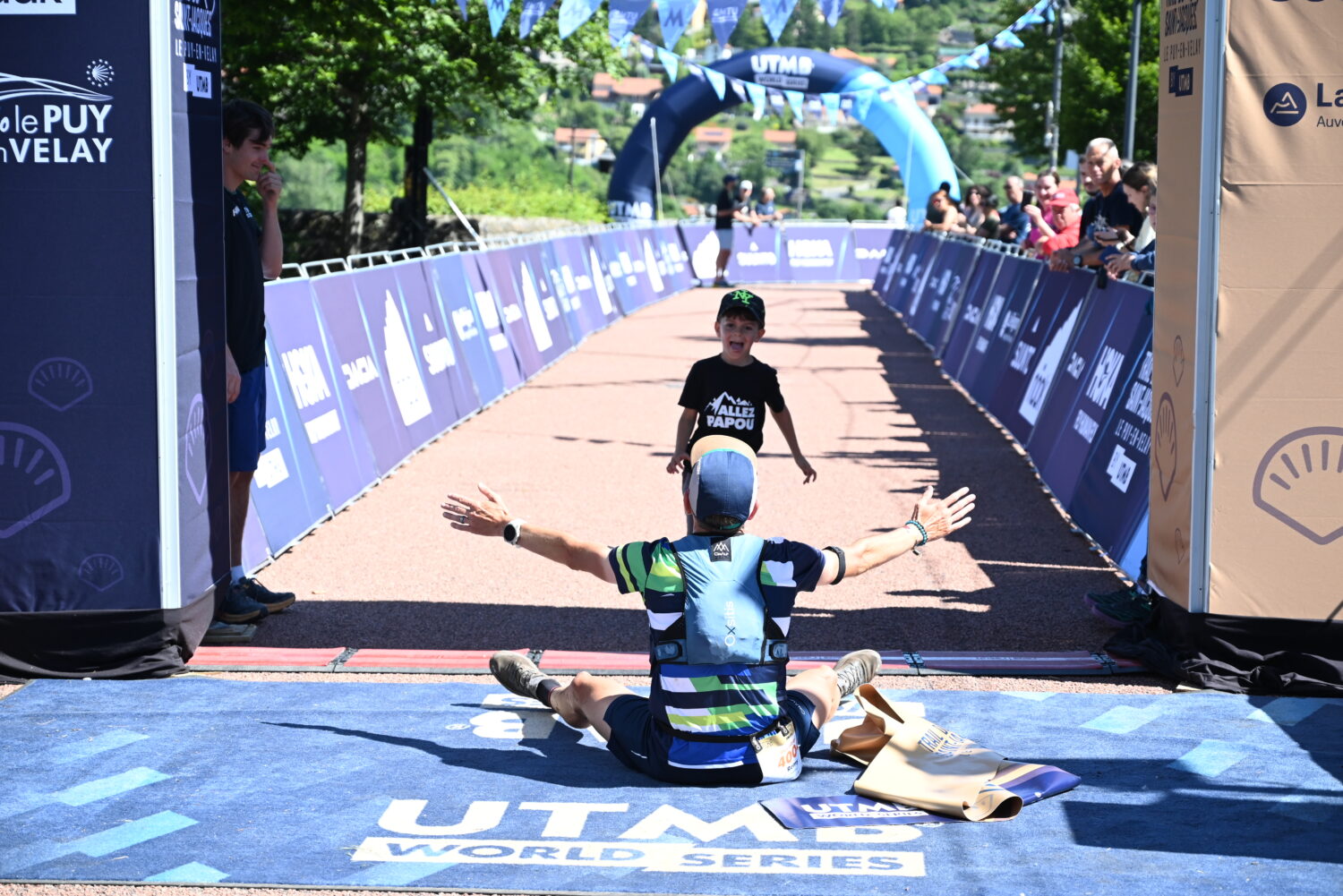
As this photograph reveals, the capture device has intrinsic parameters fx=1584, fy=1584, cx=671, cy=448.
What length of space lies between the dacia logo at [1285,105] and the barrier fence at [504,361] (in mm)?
2490

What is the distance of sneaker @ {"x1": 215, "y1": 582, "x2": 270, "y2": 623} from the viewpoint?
7828 millimetres

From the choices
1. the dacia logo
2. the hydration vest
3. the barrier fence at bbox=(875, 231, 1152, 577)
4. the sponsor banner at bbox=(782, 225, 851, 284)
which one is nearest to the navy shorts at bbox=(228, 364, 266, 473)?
the hydration vest

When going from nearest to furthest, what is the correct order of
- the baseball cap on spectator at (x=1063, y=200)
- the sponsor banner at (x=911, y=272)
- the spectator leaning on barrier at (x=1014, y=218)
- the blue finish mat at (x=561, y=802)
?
1. the blue finish mat at (x=561, y=802)
2. the baseball cap on spectator at (x=1063, y=200)
3. the spectator leaning on barrier at (x=1014, y=218)
4. the sponsor banner at (x=911, y=272)

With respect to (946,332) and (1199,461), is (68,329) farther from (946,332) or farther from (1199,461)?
(946,332)

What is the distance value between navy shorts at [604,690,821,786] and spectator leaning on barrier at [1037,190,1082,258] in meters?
9.46

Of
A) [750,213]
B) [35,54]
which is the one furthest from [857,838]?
[750,213]

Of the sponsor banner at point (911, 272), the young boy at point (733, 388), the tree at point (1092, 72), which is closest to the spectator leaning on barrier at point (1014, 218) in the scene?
the sponsor banner at point (911, 272)

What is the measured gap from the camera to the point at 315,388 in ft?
34.1

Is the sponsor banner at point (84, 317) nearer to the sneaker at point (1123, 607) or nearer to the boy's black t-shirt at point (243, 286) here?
the boy's black t-shirt at point (243, 286)

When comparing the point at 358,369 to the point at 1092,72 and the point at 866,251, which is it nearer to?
the point at 866,251

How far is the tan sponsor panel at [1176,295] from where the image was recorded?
22.7ft

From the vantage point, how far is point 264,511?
9.23 meters

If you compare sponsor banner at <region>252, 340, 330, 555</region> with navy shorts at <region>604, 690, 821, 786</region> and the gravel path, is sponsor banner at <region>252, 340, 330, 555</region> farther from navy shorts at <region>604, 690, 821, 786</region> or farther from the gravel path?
navy shorts at <region>604, 690, 821, 786</region>

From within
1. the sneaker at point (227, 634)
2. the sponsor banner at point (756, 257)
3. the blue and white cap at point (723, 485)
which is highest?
the sponsor banner at point (756, 257)
